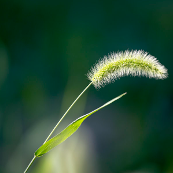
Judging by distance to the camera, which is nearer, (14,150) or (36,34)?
(14,150)

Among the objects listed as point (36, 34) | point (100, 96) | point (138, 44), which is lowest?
point (100, 96)

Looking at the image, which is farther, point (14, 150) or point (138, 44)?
point (138, 44)

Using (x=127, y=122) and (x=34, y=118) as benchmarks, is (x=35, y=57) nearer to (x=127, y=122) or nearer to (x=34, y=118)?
(x=34, y=118)

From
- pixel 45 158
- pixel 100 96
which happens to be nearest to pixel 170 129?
pixel 100 96

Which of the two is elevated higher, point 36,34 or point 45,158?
point 36,34

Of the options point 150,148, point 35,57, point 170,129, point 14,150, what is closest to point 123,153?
point 150,148

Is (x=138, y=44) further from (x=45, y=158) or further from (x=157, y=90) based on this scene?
(x=45, y=158)
